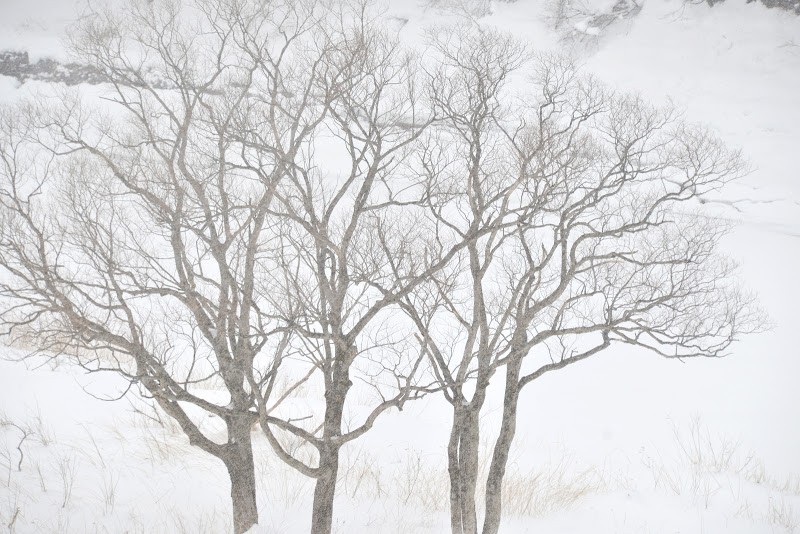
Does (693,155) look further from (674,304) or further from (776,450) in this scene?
(776,450)

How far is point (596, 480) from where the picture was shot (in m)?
9.67

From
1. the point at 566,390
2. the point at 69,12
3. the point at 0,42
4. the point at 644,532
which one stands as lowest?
the point at 644,532

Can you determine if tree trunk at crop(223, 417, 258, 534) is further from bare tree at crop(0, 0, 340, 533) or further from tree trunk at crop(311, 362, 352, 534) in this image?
tree trunk at crop(311, 362, 352, 534)

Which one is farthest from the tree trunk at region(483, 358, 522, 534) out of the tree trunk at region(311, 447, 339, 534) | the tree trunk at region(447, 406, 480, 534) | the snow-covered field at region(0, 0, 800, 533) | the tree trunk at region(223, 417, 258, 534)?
the tree trunk at region(223, 417, 258, 534)

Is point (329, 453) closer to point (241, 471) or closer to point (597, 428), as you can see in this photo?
point (241, 471)

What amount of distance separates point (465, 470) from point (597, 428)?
6265 mm

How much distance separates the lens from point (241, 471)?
19.5ft

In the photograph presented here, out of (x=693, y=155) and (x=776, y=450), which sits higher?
(x=693, y=155)

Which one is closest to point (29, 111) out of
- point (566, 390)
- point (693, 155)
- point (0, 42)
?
point (693, 155)

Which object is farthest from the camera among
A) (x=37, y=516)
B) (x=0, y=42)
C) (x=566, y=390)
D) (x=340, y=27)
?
(x=0, y=42)

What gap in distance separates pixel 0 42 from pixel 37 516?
53.9 feet

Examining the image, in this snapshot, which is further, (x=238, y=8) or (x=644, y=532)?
(x=644, y=532)

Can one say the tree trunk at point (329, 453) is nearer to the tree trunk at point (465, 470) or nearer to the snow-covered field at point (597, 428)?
the snow-covered field at point (597, 428)

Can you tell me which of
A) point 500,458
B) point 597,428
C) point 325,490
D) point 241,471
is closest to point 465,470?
point 500,458
